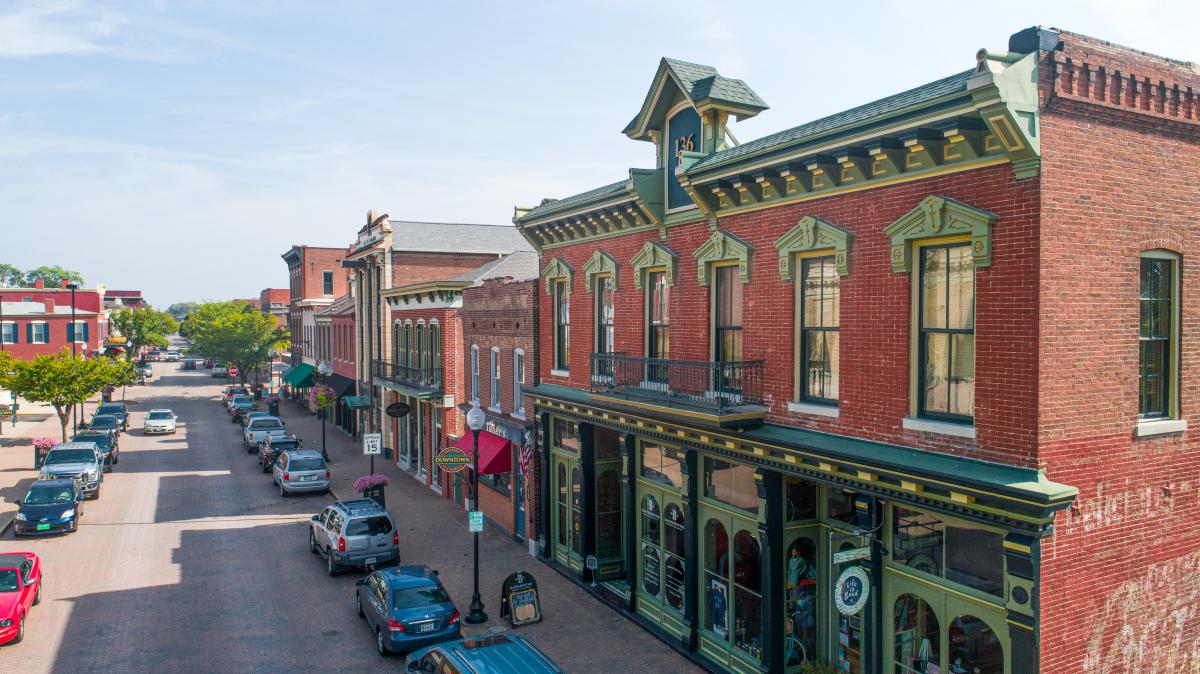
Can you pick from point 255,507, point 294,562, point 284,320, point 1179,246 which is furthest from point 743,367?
point 284,320

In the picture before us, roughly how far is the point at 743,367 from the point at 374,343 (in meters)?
30.8

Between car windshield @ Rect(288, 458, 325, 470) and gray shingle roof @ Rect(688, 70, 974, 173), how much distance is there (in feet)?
72.3

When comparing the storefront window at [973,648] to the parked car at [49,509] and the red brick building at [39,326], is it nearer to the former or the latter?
the parked car at [49,509]

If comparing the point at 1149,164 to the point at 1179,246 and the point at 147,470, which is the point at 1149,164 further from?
the point at 147,470

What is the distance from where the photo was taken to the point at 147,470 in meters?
36.1

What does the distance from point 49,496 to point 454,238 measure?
75.7 ft

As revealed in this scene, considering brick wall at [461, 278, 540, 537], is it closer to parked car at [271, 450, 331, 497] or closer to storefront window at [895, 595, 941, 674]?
parked car at [271, 450, 331, 497]

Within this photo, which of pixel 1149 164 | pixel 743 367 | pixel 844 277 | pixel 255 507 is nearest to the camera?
pixel 1149 164

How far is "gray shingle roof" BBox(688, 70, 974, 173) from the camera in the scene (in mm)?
10273

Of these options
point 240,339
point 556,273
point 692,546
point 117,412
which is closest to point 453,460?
point 556,273

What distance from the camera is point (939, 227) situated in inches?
405

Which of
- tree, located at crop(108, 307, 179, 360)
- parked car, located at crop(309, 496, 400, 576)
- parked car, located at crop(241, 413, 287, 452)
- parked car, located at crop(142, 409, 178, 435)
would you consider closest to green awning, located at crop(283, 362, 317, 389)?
parked car, located at crop(142, 409, 178, 435)

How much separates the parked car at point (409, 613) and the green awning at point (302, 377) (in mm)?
43958

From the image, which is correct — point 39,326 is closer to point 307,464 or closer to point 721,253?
point 307,464
